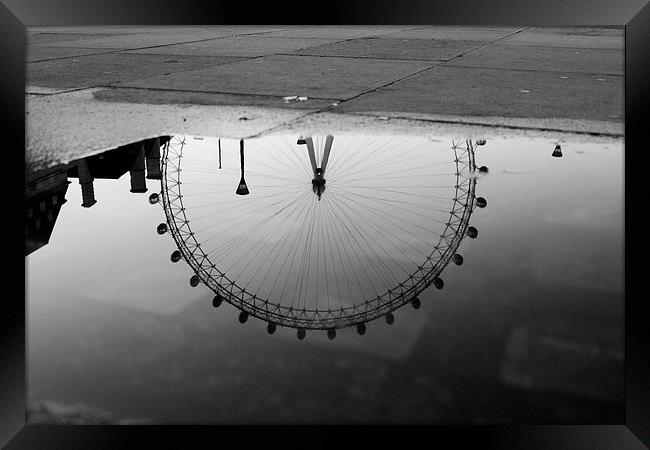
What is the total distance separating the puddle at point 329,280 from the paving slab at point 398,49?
6.16m

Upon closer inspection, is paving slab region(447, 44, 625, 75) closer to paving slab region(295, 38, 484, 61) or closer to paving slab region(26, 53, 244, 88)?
paving slab region(295, 38, 484, 61)

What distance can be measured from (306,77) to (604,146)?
14.8ft

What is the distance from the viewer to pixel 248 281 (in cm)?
361

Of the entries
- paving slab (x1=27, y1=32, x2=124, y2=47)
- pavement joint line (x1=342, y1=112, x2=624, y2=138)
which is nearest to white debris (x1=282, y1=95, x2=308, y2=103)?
pavement joint line (x1=342, y1=112, x2=624, y2=138)

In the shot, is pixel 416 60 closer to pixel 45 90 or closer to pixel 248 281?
pixel 45 90

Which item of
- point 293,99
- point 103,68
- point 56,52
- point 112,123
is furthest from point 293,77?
point 56,52

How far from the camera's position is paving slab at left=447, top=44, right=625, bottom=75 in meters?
10.0

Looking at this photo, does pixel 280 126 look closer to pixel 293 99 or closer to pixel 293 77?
pixel 293 99

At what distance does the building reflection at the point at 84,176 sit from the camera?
13.3ft

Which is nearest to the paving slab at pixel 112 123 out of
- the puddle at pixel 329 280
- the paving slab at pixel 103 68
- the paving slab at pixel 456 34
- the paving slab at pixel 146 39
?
the puddle at pixel 329 280

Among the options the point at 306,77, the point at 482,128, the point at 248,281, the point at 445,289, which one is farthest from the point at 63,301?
the point at 306,77

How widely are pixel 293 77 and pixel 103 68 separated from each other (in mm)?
2974

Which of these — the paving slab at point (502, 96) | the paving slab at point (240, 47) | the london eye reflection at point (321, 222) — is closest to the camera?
the london eye reflection at point (321, 222)
